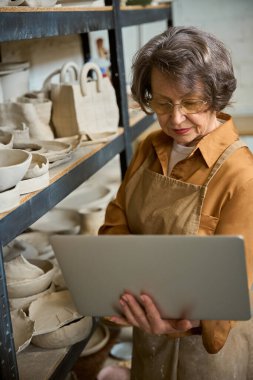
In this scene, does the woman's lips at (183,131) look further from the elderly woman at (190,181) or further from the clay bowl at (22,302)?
the clay bowl at (22,302)

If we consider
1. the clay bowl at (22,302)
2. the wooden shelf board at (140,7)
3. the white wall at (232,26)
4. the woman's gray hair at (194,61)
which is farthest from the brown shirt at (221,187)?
the white wall at (232,26)

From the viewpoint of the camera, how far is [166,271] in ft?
3.75

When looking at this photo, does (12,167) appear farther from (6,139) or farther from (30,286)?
(30,286)

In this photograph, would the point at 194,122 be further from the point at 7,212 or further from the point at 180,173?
the point at 7,212

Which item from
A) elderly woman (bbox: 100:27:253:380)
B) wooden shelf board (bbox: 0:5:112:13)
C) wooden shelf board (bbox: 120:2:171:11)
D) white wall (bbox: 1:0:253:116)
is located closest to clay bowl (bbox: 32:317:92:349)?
elderly woman (bbox: 100:27:253:380)

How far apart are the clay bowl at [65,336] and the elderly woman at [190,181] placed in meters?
0.25

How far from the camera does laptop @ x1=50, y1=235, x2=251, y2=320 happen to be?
107 centimetres

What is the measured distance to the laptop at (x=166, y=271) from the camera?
1.07 m

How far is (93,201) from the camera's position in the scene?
8.61 feet

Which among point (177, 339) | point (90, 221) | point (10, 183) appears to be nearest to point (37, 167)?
point (10, 183)

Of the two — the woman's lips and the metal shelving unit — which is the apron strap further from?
the metal shelving unit

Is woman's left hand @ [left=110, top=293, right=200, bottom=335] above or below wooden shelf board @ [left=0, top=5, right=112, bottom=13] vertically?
below

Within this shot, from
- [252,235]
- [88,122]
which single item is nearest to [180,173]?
[252,235]

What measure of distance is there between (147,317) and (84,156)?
27.5 inches
